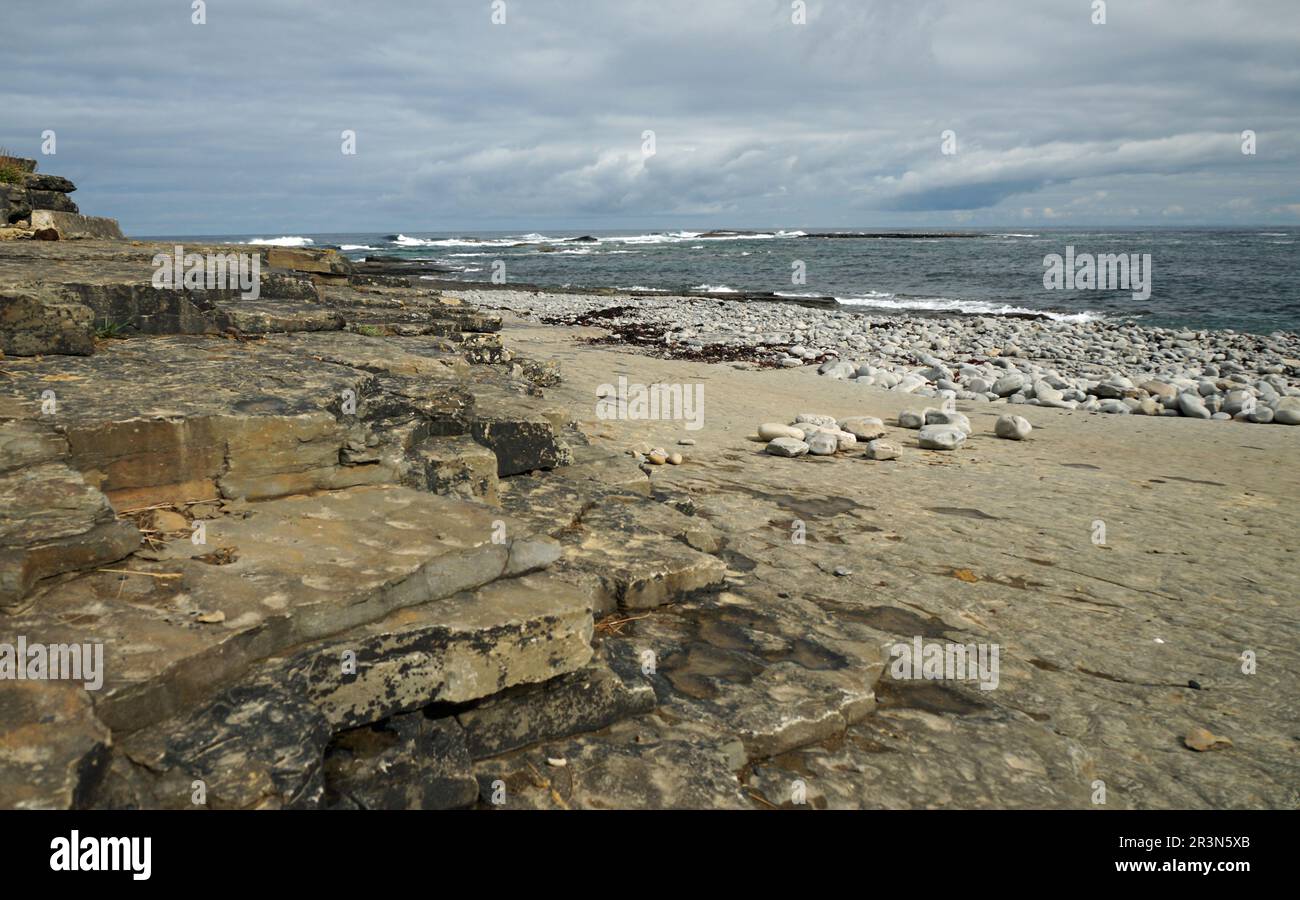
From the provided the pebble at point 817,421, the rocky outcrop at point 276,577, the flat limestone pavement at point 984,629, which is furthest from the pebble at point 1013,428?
the rocky outcrop at point 276,577

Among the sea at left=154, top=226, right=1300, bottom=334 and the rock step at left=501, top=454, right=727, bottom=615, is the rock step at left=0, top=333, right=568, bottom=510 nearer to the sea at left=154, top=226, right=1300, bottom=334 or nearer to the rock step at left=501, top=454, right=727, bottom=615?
the rock step at left=501, top=454, right=727, bottom=615

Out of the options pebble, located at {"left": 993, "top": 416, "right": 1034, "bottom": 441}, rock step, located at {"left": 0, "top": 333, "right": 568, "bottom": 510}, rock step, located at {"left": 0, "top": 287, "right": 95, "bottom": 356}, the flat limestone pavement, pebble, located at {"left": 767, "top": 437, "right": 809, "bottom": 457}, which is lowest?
the flat limestone pavement

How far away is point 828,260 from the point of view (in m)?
55.7

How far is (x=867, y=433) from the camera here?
834cm

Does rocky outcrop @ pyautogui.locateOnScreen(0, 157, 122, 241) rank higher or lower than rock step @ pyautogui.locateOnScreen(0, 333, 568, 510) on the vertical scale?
higher

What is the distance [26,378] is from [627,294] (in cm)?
2726

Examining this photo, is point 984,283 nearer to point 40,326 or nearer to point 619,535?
point 619,535

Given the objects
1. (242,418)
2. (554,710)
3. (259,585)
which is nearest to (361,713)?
(259,585)

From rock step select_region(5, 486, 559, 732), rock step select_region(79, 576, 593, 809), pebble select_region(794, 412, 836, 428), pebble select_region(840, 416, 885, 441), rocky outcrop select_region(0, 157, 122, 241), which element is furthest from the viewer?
rocky outcrop select_region(0, 157, 122, 241)

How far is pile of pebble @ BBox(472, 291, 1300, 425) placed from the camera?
11.5 meters

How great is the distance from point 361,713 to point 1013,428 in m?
8.20

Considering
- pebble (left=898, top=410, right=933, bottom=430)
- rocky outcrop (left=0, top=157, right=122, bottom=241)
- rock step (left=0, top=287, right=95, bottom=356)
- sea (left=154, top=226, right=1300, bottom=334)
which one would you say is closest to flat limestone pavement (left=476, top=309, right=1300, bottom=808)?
pebble (left=898, top=410, right=933, bottom=430)

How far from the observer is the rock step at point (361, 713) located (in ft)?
6.71

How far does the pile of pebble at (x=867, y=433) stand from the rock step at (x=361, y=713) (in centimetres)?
518
